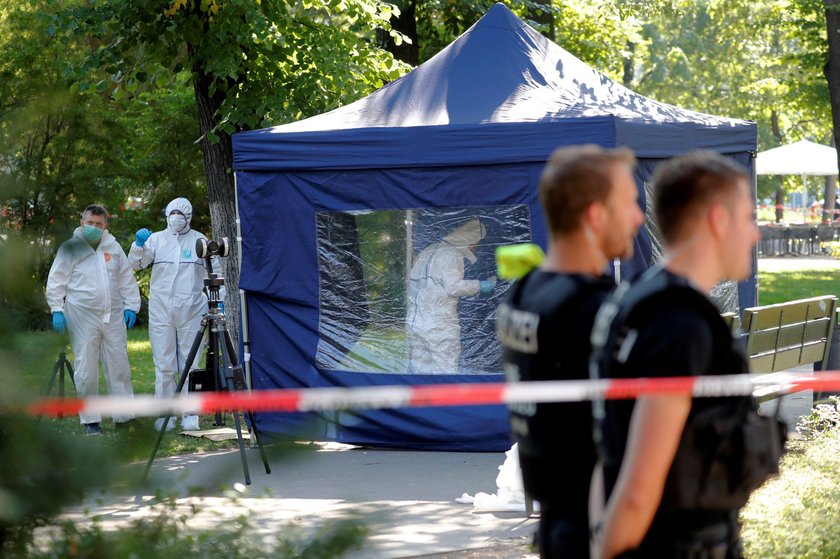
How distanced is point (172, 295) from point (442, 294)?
2.64m

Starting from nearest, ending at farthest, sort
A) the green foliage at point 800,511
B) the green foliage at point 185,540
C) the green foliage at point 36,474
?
the green foliage at point 36,474 < the green foliage at point 185,540 < the green foliage at point 800,511

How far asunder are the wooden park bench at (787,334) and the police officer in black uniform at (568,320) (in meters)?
4.42

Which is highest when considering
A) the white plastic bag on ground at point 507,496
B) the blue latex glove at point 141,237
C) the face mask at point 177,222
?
the face mask at point 177,222

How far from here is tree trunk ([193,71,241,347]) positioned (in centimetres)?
1143

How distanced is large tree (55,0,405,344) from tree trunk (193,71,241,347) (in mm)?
10

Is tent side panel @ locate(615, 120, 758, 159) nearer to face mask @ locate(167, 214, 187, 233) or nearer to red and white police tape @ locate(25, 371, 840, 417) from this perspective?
face mask @ locate(167, 214, 187, 233)

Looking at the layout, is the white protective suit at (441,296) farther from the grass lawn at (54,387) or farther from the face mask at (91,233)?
the face mask at (91,233)

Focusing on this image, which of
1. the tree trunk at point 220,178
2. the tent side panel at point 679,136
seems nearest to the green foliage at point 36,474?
the tent side panel at point 679,136

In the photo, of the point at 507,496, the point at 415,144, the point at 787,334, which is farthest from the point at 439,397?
the point at 787,334

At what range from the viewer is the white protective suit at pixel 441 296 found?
834 cm

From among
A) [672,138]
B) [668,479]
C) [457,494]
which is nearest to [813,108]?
Result: [672,138]

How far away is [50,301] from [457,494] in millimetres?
5512

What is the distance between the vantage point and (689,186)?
2350mm

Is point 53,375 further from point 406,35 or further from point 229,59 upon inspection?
point 406,35
